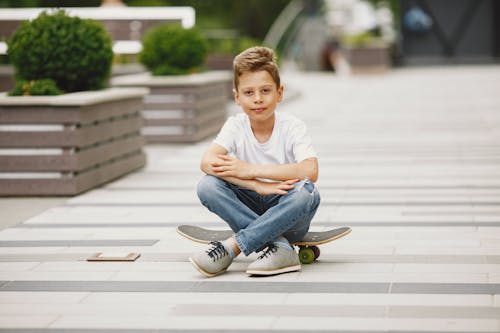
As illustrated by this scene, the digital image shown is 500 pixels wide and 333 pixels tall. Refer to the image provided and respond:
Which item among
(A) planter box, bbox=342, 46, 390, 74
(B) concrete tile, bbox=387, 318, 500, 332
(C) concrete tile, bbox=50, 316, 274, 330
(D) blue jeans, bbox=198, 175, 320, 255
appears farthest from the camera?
(A) planter box, bbox=342, 46, 390, 74

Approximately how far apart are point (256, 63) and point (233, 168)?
602 millimetres

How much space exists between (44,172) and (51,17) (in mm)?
1711

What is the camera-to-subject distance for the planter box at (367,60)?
3053 centimetres

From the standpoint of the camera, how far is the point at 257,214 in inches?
233

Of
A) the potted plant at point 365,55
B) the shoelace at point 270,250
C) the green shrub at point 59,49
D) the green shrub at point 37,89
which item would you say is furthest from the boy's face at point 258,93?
the potted plant at point 365,55

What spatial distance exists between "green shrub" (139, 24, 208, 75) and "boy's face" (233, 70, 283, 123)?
315 inches

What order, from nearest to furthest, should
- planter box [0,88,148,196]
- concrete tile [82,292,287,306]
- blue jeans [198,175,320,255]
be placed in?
concrete tile [82,292,287,306] < blue jeans [198,175,320,255] < planter box [0,88,148,196]

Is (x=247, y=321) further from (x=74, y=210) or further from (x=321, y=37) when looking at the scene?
(x=321, y=37)

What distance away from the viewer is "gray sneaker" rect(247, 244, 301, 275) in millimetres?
5668

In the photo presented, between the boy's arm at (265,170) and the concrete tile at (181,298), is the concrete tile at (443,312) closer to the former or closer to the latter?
the concrete tile at (181,298)

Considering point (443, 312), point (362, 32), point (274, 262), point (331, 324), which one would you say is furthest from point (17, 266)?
point (362, 32)

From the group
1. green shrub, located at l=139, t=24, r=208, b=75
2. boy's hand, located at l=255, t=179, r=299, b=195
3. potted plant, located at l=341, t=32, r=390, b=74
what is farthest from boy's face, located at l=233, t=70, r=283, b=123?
potted plant, located at l=341, t=32, r=390, b=74

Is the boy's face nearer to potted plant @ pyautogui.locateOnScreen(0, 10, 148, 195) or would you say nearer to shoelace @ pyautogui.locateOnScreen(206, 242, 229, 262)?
shoelace @ pyautogui.locateOnScreen(206, 242, 229, 262)

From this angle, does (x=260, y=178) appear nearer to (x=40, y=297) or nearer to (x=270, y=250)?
(x=270, y=250)
